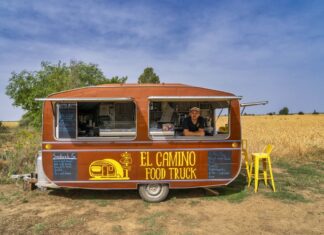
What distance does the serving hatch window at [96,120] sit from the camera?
6.00m

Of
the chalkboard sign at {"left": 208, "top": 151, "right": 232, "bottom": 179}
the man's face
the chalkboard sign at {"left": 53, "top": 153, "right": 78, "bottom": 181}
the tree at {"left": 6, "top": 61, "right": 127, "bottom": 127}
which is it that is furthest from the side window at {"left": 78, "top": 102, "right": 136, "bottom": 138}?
the tree at {"left": 6, "top": 61, "right": 127, "bottom": 127}

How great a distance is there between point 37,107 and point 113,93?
668 inches

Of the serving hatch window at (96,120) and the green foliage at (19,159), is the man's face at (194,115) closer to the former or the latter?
the serving hatch window at (96,120)

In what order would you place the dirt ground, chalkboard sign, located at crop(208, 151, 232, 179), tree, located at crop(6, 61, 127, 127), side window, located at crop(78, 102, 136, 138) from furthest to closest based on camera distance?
tree, located at crop(6, 61, 127, 127)
side window, located at crop(78, 102, 136, 138)
chalkboard sign, located at crop(208, 151, 232, 179)
the dirt ground

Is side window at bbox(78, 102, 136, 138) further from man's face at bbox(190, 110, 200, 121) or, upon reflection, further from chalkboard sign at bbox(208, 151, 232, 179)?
chalkboard sign at bbox(208, 151, 232, 179)

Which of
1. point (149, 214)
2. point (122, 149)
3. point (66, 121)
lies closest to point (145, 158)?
point (122, 149)

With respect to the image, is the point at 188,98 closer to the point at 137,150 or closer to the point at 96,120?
the point at 137,150

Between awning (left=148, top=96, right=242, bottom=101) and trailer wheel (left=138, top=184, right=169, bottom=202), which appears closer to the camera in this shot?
awning (left=148, top=96, right=242, bottom=101)

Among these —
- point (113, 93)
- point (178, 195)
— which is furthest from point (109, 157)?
point (178, 195)

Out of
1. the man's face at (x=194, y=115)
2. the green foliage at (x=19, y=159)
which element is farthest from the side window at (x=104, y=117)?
the green foliage at (x=19, y=159)

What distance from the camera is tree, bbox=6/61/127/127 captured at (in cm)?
1805

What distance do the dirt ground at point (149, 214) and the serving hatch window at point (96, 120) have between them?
1.46 metres

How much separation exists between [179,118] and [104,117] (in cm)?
186

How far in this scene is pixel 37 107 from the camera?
21.0 m
